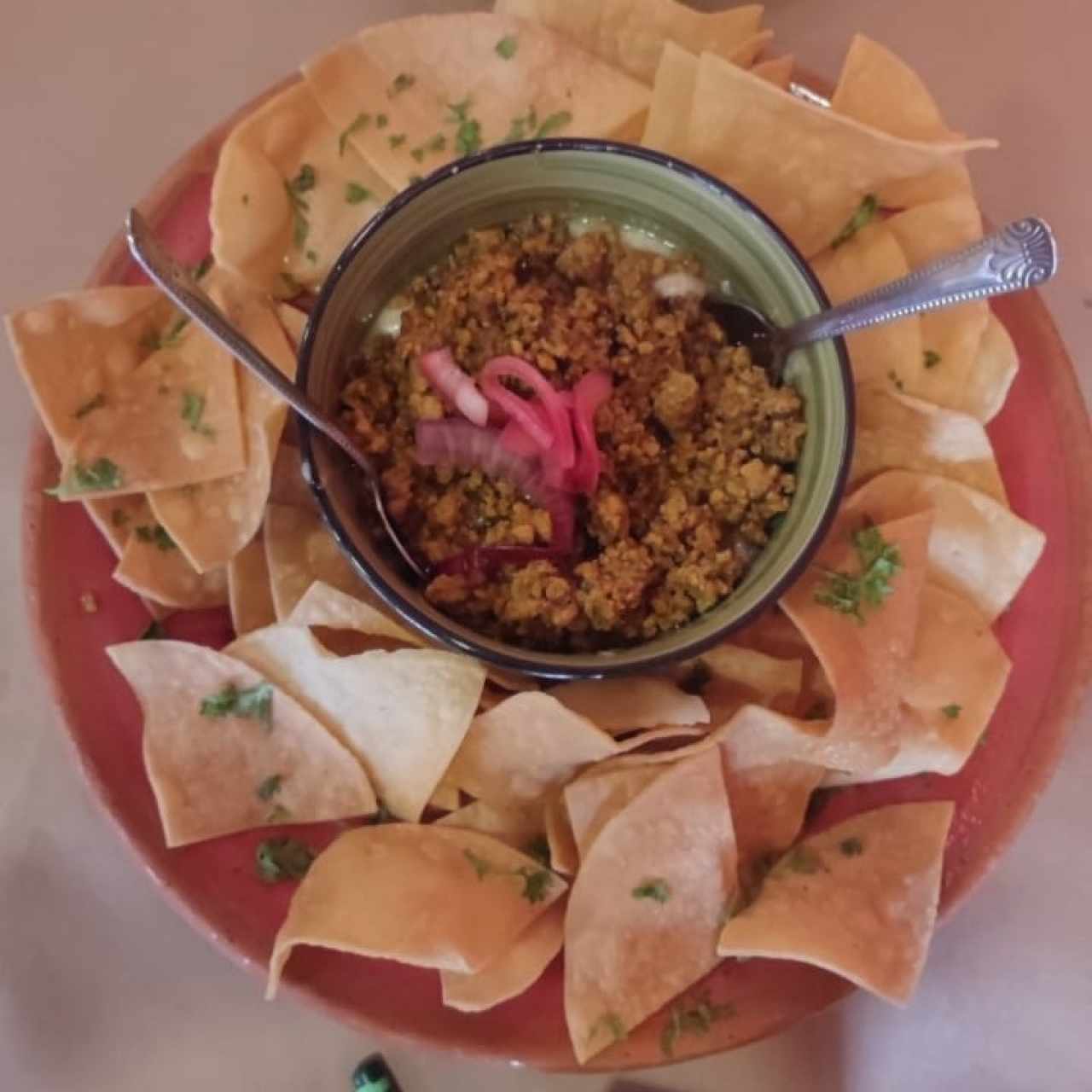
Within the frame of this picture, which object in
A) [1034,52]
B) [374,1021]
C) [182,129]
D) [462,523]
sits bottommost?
[374,1021]

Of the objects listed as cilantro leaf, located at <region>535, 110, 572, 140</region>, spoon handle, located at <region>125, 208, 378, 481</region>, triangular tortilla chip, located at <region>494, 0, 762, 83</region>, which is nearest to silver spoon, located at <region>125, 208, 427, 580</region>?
spoon handle, located at <region>125, 208, 378, 481</region>

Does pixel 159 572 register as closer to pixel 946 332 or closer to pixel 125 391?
pixel 125 391

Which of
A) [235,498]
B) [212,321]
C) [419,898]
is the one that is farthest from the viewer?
[235,498]

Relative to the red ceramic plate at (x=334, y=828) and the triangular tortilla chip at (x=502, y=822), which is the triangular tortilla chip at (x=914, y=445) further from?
the triangular tortilla chip at (x=502, y=822)

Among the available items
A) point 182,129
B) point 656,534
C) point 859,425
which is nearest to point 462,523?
point 656,534

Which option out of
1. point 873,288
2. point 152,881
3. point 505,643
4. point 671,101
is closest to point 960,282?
point 873,288

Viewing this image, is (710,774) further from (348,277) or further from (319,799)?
(348,277)

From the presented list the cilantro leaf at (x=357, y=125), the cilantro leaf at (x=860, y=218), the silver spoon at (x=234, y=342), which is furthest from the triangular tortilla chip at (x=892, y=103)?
the silver spoon at (x=234, y=342)
